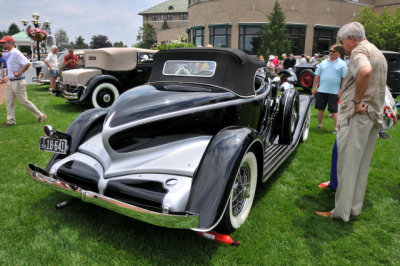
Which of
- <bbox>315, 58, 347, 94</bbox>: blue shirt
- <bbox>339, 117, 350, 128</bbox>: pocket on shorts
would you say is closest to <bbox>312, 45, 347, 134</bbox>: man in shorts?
<bbox>315, 58, 347, 94</bbox>: blue shirt

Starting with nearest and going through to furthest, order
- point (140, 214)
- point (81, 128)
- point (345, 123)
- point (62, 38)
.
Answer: point (140, 214), point (345, 123), point (81, 128), point (62, 38)

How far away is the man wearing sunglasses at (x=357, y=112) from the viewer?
2.70 m

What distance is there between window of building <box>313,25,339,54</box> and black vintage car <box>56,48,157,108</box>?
1210 inches

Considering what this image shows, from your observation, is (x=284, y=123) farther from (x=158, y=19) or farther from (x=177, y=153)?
(x=158, y=19)

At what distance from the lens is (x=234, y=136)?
8.74 feet

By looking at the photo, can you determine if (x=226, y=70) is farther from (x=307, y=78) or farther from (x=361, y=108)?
(x=307, y=78)

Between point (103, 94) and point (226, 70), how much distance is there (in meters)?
6.35

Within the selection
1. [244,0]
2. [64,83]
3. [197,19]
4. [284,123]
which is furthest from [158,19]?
[284,123]

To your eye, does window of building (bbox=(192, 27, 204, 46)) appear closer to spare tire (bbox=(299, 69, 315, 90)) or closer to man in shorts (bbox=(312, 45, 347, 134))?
spare tire (bbox=(299, 69, 315, 90))

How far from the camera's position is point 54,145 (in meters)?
3.08

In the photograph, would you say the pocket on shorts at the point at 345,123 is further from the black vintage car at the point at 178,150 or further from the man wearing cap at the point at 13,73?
the man wearing cap at the point at 13,73

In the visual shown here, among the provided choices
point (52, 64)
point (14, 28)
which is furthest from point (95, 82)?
point (14, 28)

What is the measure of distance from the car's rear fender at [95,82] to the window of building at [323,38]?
3176 cm

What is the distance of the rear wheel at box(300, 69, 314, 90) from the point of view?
41.9 feet
